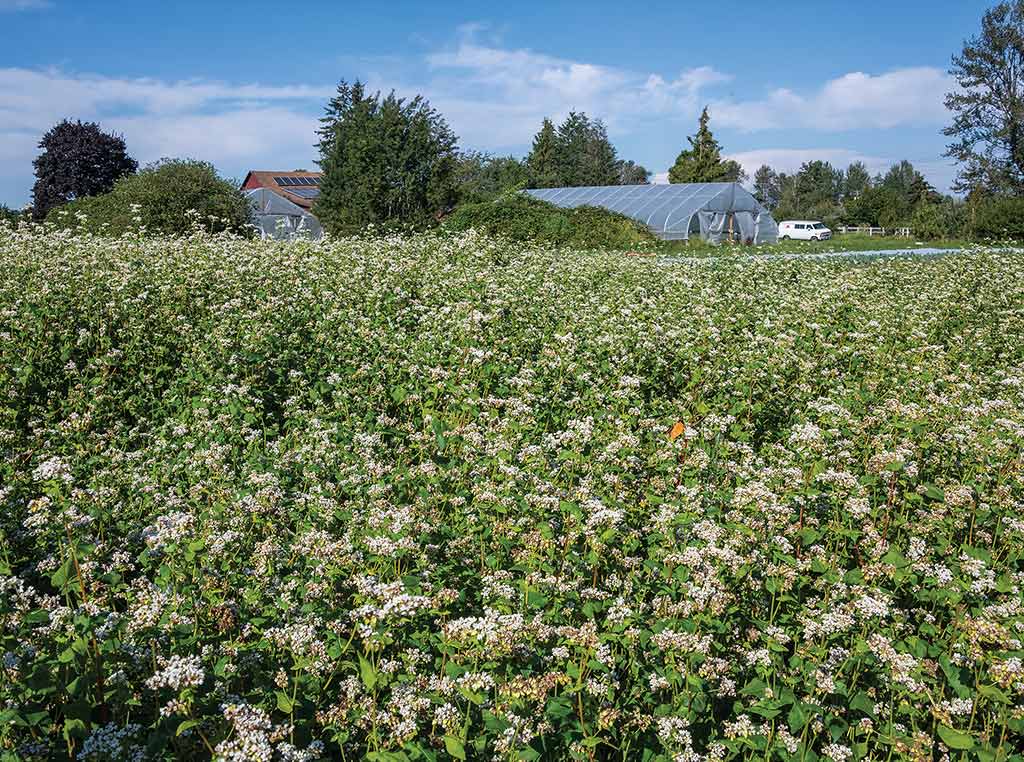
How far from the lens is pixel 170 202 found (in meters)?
24.5

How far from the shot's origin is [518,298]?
10.5m

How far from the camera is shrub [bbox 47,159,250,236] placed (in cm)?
2359

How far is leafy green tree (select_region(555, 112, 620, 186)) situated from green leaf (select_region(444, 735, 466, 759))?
238ft

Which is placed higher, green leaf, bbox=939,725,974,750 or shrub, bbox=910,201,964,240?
shrub, bbox=910,201,964,240

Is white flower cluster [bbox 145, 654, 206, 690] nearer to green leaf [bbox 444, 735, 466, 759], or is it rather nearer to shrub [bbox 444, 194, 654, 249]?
green leaf [bbox 444, 735, 466, 759]

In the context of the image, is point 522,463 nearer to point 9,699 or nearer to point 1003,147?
point 9,699

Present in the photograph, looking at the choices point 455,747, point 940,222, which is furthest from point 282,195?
point 455,747

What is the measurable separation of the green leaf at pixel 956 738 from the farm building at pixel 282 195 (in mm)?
40515

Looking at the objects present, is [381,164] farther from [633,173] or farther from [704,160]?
[633,173]

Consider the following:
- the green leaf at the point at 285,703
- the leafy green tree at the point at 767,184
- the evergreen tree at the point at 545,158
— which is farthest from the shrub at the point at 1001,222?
the leafy green tree at the point at 767,184

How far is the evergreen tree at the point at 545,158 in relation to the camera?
233 ft

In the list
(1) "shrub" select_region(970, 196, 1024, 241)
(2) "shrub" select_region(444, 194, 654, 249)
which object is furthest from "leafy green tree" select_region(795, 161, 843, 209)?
(2) "shrub" select_region(444, 194, 654, 249)

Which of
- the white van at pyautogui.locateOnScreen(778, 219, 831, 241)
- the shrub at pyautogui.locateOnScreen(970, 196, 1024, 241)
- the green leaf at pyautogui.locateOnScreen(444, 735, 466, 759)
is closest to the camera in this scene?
the green leaf at pyautogui.locateOnScreen(444, 735, 466, 759)

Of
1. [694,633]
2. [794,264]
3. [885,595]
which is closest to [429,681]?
[694,633]
